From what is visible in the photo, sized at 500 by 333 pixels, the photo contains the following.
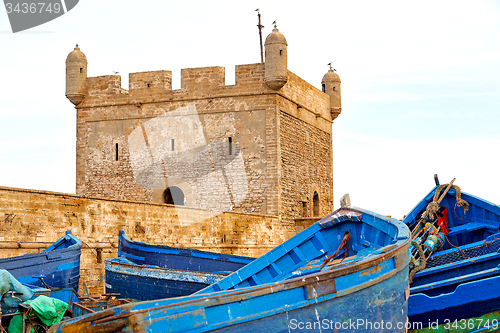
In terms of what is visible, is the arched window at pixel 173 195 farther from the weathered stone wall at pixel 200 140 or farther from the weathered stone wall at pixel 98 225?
the weathered stone wall at pixel 98 225

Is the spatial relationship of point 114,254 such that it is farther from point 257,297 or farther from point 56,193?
point 257,297

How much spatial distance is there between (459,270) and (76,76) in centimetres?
1796

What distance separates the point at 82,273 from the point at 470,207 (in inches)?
304

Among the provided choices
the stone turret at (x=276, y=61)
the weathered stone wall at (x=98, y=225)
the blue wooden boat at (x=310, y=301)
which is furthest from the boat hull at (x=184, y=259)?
the stone turret at (x=276, y=61)

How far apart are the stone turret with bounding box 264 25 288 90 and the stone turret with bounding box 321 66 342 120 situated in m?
5.68

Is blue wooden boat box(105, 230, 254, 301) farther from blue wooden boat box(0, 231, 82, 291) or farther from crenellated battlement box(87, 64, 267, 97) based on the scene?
crenellated battlement box(87, 64, 267, 97)

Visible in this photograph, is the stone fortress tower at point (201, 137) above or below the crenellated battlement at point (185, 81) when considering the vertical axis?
below

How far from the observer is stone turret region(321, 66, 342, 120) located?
1028 inches

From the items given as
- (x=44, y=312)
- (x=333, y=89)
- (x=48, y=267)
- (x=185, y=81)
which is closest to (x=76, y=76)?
(x=185, y=81)

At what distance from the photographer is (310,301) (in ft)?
15.9

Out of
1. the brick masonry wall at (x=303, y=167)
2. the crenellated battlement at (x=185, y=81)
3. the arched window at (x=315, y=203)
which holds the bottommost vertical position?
the arched window at (x=315, y=203)

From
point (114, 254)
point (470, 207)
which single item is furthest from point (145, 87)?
point (470, 207)

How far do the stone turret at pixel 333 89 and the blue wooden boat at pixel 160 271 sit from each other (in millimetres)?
16243

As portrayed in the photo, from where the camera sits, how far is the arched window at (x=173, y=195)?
873 inches
